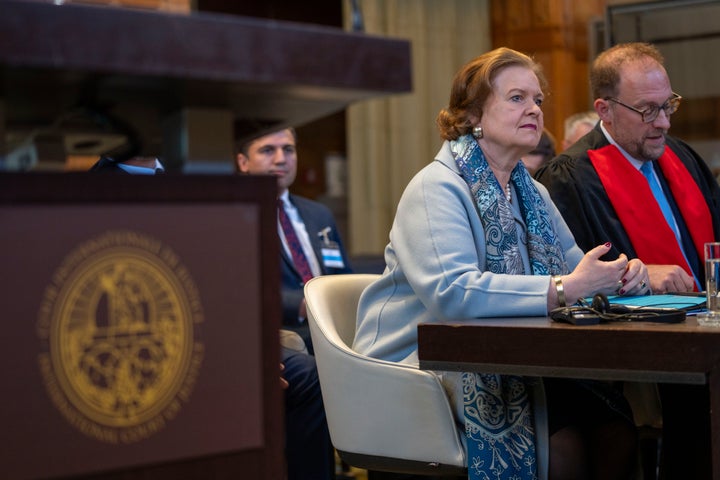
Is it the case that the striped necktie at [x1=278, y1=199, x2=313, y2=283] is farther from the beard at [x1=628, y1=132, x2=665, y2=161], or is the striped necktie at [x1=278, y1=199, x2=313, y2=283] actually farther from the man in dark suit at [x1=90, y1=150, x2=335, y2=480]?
the beard at [x1=628, y1=132, x2=665, y2=161]

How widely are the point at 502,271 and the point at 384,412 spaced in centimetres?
40

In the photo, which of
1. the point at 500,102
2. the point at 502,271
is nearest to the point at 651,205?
the point at 500,102

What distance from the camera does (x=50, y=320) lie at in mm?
906

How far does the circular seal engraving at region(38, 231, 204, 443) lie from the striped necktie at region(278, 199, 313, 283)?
8.29 feet

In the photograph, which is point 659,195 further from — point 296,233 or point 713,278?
point 296,233

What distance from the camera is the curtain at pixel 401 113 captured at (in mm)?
5664

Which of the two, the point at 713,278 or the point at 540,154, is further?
the point at 540,154

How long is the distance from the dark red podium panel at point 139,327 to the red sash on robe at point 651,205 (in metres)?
1.96

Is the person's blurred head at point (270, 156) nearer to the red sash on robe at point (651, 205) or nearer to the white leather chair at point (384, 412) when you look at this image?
the red sash on robe at point (651, 205)

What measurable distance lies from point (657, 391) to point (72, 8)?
6.65 feet

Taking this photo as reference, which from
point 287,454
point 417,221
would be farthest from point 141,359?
point 287,454

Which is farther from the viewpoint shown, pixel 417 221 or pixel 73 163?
pixel 417 221

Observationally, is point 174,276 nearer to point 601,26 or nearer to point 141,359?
point 141,359

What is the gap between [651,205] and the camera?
9.21 feet
